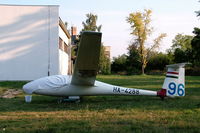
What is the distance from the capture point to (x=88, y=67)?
830 centimetres

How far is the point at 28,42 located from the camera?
75.7 feet

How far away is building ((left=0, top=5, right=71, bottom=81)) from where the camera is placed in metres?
22.8

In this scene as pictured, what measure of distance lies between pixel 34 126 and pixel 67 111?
2.02 metres

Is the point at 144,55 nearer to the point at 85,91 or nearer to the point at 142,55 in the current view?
the point at 142,55

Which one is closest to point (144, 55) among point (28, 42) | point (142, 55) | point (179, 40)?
point (142, 55)

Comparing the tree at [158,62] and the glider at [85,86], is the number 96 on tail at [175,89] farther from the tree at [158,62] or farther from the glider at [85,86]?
the tree at [158,62]

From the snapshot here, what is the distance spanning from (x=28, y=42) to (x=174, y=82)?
16447 millimetres

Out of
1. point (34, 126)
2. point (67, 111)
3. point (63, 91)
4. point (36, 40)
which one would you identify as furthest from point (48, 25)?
point (34, 126)

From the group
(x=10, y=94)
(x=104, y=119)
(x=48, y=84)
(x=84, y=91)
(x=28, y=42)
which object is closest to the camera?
(x=104, y=119)

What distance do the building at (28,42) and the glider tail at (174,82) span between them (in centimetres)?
1427

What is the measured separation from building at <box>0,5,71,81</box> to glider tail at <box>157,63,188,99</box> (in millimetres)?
14267

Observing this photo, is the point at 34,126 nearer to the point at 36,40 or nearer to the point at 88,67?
the point at 88,67

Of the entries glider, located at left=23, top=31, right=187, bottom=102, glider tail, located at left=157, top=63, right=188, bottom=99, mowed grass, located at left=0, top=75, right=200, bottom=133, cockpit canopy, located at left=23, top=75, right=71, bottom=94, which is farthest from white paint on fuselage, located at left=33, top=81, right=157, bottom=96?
mowed grass, located at left=0, top=75, right=200, bottom=133

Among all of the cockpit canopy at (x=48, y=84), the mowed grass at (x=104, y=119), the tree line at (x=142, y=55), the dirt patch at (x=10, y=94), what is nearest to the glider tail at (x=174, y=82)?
the mowed grass at (x=104, y=119)
